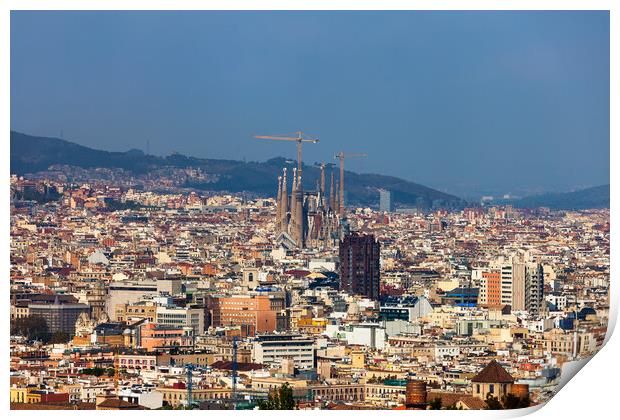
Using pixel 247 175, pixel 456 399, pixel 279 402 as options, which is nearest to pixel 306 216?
pixel 247 175

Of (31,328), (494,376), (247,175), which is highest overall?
(247,175)

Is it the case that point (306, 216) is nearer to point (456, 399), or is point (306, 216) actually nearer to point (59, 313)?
point (59, 313)

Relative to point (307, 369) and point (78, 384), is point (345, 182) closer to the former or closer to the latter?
point (307, 369)

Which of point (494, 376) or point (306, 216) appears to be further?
point (306, 216)

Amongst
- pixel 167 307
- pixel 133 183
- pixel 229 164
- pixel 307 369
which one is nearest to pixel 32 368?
pixel 307 369

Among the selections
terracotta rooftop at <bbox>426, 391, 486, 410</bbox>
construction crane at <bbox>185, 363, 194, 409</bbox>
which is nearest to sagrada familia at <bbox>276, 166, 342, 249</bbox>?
construction crane at <bbox>185, 363, 194, 409</bbox>

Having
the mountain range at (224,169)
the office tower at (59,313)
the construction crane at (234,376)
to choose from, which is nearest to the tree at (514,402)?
the construction crane at (234,376)

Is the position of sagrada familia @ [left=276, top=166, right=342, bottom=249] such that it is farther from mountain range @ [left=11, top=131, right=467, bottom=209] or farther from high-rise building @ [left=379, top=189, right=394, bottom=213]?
high-rise building @ [left=379, top=189, right=394, bottom=213]
